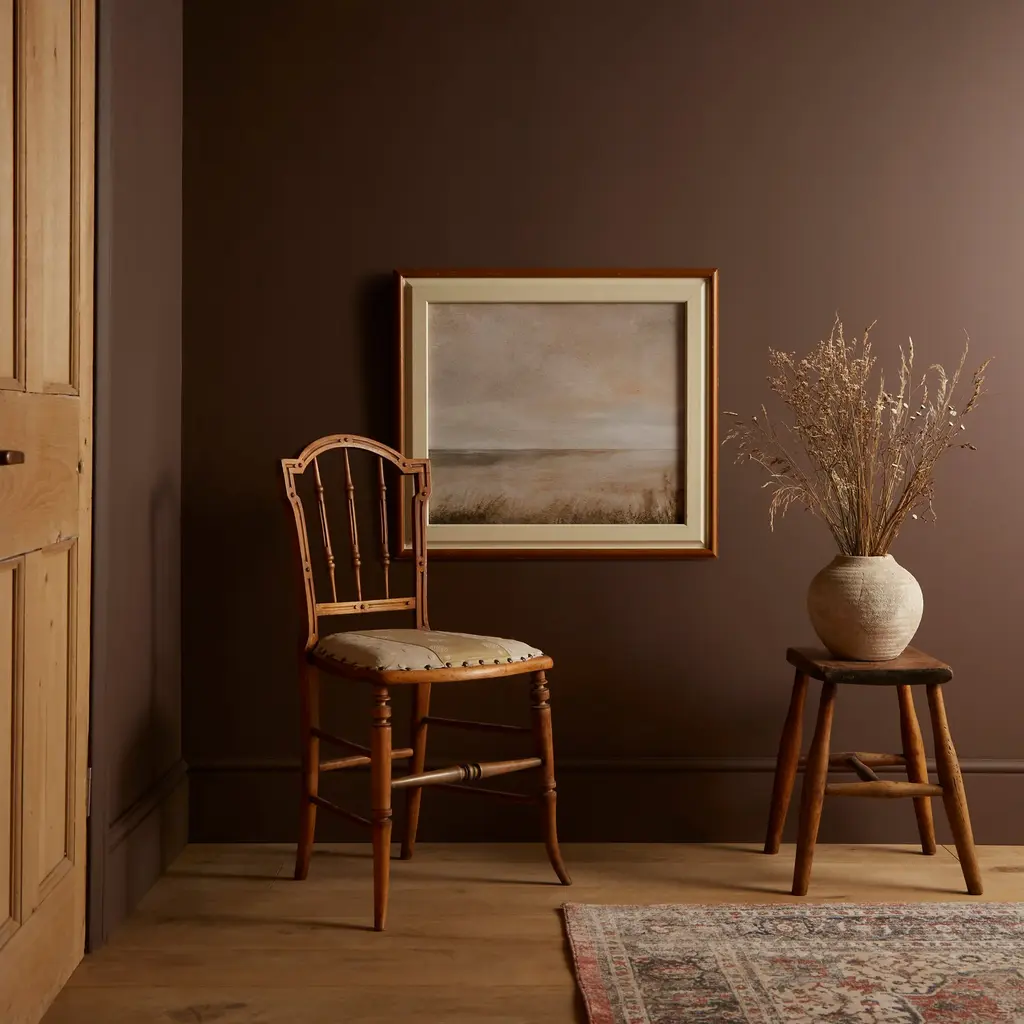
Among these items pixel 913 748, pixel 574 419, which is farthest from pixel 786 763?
pixel 574 419

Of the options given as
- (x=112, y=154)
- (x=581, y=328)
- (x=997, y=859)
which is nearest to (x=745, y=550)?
(x=581, y=328)

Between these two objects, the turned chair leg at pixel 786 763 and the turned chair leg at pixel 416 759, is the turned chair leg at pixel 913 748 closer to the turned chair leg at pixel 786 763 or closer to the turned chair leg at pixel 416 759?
the turned chair leg at pixel 786 763

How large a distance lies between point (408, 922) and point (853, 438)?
5.13ft

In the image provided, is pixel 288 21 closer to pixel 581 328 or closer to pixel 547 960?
pixel 581 328

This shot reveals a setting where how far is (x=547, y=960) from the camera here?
7.35 feet

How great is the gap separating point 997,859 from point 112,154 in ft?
9.18

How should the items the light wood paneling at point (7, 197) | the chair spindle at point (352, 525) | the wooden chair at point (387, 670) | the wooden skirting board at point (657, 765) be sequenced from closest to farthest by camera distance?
the light wood paneling at point (7, 197) < the wooden chair at point (387, 670) < the chair spindle at point (352, 525) < the wooden skirting board at point (657, 765)

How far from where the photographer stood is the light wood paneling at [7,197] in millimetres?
1785

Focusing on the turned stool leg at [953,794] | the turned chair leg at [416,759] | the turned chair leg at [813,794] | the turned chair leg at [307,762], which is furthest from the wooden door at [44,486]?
the turned stool leg at [953,794]

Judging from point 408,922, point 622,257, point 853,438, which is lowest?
point 408,922

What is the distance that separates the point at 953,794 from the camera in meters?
2.60

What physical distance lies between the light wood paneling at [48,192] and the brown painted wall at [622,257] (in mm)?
891

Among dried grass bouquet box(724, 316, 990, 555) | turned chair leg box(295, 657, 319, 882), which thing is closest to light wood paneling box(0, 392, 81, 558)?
turned chair leg box(295, 657, 319, 882)

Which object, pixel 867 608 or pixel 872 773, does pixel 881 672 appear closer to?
pixel 867 608
